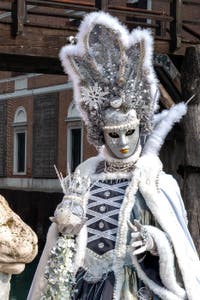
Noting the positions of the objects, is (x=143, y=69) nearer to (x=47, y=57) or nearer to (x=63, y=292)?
(x=63, y=292)

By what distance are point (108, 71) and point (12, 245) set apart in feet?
6.81

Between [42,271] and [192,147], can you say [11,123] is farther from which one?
[42,271]

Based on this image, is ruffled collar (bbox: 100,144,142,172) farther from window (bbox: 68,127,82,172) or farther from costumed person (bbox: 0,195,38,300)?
window (bbox: 68,127,82,172)

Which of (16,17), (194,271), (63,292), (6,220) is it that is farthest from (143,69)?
(16,17)

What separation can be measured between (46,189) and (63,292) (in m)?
14.8

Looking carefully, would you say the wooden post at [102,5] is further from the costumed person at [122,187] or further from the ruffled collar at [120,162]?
the ruffled collar at [120,162]

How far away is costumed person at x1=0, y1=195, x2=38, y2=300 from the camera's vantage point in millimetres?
1943

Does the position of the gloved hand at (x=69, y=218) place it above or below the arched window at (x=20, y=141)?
above

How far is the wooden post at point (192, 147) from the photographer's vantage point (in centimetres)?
698

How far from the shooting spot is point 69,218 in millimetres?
3139

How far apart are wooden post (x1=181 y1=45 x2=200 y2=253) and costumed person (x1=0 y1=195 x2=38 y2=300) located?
195 inches

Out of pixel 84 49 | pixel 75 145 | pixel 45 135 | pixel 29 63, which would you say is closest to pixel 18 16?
pixel 29 63

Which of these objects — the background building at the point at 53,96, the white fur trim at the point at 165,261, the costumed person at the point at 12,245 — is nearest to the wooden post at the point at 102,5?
the background building at the point at 53,96

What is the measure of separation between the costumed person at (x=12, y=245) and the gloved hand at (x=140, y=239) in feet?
5.10
